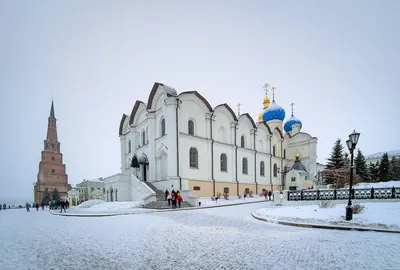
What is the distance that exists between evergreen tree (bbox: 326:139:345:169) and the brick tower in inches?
3168

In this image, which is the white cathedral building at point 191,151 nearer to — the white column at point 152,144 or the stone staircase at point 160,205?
the white column at point 152,144

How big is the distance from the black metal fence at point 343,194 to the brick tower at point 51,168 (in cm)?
8303

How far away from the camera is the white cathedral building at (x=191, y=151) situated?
77.4 ft

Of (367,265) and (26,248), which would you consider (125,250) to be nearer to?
(26,248)

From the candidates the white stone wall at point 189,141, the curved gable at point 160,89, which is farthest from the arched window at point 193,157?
the curved gable at point 160,89

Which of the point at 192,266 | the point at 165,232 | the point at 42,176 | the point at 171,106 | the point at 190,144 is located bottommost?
the point at 42,176

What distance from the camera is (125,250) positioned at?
556cm

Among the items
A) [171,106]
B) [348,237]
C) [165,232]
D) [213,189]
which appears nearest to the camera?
[348,237]

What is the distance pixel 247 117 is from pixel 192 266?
29923mm

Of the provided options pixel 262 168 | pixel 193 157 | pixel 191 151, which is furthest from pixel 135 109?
pixel 262 168

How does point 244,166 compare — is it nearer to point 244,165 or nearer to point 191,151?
point 244,165

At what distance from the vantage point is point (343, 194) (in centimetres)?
1404

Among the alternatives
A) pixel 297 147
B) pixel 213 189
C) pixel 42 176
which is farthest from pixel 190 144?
pixel 42 176

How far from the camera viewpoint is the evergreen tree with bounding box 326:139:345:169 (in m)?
33.8
